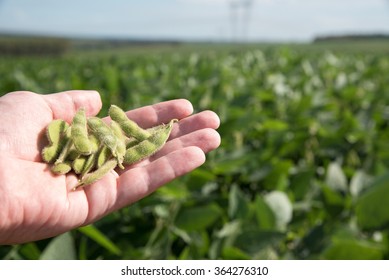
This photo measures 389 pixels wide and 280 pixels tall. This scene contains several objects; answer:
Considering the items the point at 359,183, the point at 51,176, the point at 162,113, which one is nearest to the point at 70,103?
the point at 162,113

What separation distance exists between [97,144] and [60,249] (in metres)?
0.47

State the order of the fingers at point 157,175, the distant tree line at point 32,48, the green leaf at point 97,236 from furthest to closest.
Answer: the distant tree line at point 32,48 → the green leaf at point 97,236 → the fingers at point 157,175

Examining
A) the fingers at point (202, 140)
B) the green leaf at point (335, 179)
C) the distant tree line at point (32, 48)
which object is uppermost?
the fingers at point (202, 140)

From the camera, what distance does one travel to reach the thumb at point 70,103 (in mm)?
2102

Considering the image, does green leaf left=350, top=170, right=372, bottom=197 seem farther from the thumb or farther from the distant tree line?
the distant tree line

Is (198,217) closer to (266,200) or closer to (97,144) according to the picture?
(266,200)

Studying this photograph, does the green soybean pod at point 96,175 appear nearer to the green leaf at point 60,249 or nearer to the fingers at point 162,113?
the green leaf at point 60,249

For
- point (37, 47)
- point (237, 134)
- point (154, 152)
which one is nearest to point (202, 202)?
point (154, 152)

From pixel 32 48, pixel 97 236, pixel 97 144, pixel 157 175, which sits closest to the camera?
pixel 157 175

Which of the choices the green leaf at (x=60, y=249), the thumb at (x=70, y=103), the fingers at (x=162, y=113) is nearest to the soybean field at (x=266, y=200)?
the green leaf at (x=60, y=249)

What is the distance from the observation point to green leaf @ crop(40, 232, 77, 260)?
5.41 ft

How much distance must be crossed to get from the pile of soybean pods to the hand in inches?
1.6

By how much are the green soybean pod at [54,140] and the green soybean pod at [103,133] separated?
0.36 feet

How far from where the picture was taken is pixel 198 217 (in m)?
1.93
